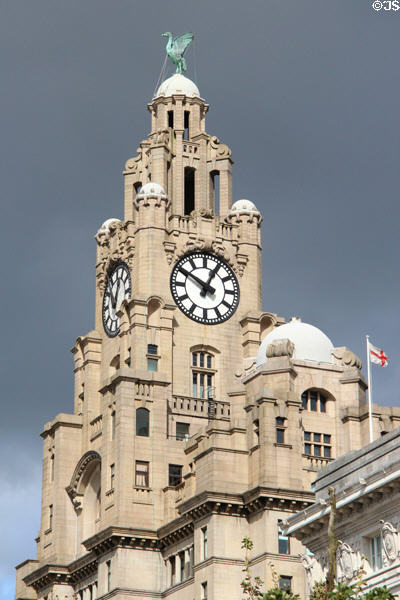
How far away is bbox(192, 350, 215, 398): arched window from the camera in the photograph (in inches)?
4235

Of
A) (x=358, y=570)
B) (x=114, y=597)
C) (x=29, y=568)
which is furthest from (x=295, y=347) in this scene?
(x=358, y=570)

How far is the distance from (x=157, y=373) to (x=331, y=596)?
5384 cm

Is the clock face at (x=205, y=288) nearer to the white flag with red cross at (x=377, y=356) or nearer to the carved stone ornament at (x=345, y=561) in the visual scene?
the white flag with red cross at (x=377, y=356)

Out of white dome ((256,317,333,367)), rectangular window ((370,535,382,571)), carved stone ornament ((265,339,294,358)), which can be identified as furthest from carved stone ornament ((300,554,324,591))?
white dome ((256,317,333,367))

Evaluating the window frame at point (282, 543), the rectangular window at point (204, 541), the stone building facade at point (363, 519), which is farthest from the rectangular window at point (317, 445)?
the stone building facade at point (363, 519)

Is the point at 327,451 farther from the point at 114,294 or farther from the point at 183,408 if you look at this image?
the point at 114,294

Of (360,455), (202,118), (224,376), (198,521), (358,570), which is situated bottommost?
(358,570)

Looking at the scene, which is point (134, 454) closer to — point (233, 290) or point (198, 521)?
point (198, 521)

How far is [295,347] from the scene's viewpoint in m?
100

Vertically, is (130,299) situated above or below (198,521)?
above

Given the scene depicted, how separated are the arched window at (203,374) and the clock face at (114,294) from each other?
6.86m

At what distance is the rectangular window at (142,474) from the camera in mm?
100625

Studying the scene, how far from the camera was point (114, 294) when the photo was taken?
114062mm

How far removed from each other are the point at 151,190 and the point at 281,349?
63.3 feet
